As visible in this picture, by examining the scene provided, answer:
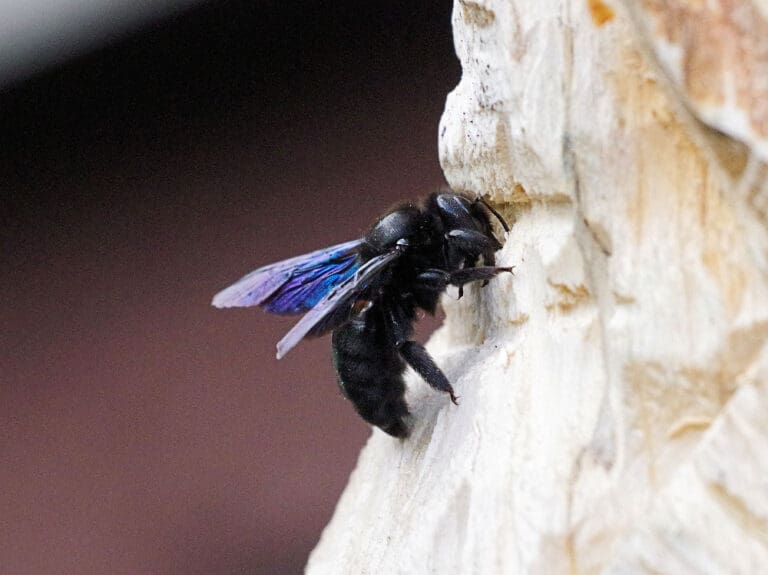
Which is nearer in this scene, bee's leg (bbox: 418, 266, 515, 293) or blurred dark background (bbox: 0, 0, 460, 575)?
bee's leg (bbox: 418, 266, 515, 293)

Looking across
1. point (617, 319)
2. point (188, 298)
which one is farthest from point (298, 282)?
point (188, 298)

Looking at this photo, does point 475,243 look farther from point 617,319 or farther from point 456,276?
point 617,319

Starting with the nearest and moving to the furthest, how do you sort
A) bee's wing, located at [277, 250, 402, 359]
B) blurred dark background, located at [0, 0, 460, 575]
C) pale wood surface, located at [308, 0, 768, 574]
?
pale wood surface, located at [308, 0, 768, 574] → bee's wing, located at [277, 250, 402, 359] → blurred dark background, located at [0, 0, 460, 575]

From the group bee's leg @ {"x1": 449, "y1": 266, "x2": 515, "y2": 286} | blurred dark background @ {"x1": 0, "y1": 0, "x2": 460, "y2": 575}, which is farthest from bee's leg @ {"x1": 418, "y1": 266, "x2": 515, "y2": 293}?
blurred dark background @ {"x1": 0, "y1": 0, "x2": 460, "y2": 575}

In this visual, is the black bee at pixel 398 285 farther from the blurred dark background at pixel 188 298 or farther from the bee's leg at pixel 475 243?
the blurred dark background at pixel 188 298

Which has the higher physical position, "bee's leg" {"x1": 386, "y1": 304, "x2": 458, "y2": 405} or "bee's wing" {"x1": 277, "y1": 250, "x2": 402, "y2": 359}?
"bee's wing" {"x1": 277, "y1": 250, "x2": 402, "y2": 359}

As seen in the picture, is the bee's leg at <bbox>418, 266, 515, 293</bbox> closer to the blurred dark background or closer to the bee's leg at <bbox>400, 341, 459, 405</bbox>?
the bee's leg at <bbox>400, 341, 459, 405</bbox>

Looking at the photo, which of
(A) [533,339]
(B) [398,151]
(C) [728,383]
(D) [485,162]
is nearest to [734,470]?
(C) [728,383]
